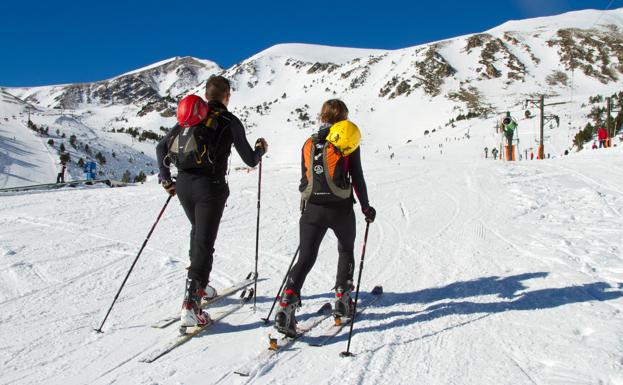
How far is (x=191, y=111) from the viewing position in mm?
3885

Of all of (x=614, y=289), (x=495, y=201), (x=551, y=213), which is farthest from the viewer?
(x=495, y=201)

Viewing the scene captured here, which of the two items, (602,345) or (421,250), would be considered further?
(421,250)

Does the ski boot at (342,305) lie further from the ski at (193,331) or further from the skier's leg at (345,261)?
the ski at (193,331)

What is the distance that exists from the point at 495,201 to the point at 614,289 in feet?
18.8

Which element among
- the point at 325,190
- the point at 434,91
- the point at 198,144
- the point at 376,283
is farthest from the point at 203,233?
the point at 434,91

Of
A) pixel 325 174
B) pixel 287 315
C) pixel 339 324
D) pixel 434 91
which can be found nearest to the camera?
pixel 287 315

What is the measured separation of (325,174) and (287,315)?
121 cm

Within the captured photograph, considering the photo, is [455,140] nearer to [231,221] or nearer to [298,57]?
[231,221]

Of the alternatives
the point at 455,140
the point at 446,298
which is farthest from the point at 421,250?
the point at 455,140

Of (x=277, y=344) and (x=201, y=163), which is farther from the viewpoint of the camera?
(x=201, y=163)

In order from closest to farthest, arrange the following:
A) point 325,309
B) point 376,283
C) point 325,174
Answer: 1. point 325,174
2. point 325,309
3. point 376,283

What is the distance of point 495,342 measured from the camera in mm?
3697

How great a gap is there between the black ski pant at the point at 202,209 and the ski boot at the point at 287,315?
780 mm

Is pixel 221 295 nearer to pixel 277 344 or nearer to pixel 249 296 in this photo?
pixel 249 296
